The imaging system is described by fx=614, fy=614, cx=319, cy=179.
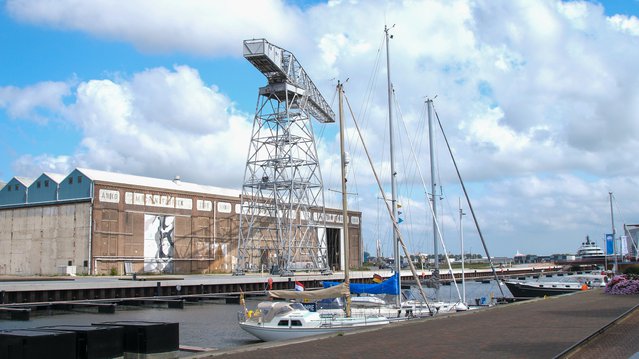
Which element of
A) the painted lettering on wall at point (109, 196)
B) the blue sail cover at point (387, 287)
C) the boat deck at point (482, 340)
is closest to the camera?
the boat deck at point (482, 340)

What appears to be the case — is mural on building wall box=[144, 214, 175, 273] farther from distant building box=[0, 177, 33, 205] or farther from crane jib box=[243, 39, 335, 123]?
crane jib box=[243, 39, 335, 123]

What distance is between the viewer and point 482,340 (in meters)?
19.5

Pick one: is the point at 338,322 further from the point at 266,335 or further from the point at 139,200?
the point at 139,200

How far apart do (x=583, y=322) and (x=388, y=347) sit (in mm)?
10314

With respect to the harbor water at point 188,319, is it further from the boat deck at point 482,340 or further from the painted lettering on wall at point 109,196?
the painted lettering on wall at point 109,196

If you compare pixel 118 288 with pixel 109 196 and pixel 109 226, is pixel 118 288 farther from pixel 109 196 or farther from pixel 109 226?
pixel 109 196

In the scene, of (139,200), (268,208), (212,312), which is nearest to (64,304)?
(212,312)

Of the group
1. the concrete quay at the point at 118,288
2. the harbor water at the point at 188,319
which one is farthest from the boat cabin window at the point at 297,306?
the concrete quay at the point at 118,288

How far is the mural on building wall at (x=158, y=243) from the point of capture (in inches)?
3302

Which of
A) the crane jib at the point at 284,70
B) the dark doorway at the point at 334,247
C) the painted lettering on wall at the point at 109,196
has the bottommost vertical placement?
the dark doorway at the point at 334,247

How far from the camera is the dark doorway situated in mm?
115188

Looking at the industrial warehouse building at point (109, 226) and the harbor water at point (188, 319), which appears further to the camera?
the industrial warehouse building at point (109, 226)

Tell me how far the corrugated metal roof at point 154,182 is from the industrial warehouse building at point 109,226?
25 cm

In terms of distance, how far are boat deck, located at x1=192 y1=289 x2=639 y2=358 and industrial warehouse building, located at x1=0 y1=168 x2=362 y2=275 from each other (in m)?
61.1
